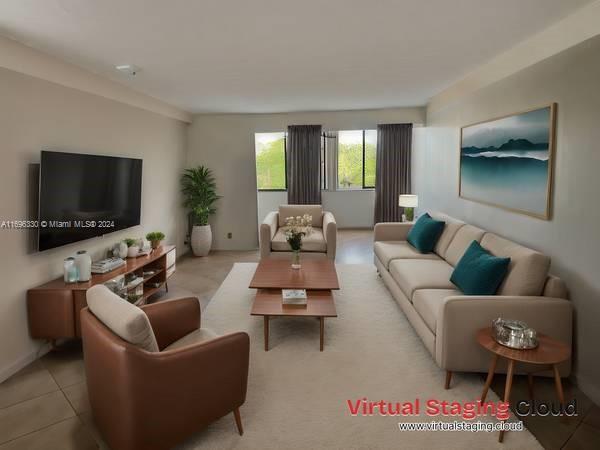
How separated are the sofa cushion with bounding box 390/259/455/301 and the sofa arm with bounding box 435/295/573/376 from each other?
0.79 meters

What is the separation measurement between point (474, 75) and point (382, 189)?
10.5 ft

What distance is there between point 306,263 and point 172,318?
207 centimetres

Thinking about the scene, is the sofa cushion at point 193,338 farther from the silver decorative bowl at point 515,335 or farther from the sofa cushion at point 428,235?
the sofa cushion at point 428,235

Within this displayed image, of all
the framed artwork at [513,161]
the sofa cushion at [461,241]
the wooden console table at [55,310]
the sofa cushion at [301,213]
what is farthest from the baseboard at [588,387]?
the sofa cushion at [301,213]

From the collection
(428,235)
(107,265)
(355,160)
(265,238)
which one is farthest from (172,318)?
(355,160)

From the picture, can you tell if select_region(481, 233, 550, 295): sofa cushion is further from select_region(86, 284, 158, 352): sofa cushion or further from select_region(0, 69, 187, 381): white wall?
select_region(0, 69, 187, 381): white wall

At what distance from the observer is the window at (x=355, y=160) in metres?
8.80

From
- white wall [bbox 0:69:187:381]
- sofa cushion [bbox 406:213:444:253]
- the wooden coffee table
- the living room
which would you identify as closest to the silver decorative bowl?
the living room

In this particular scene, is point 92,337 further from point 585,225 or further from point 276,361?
point 585,225

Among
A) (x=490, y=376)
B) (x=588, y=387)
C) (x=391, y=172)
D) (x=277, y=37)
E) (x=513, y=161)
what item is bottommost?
Result: (x=588, y=387)

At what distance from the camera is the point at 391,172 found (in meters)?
6.98

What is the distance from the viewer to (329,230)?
4.98 meters

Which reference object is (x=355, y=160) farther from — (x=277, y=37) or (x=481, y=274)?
(x=481, y=274)

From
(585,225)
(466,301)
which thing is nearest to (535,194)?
(585,225)
